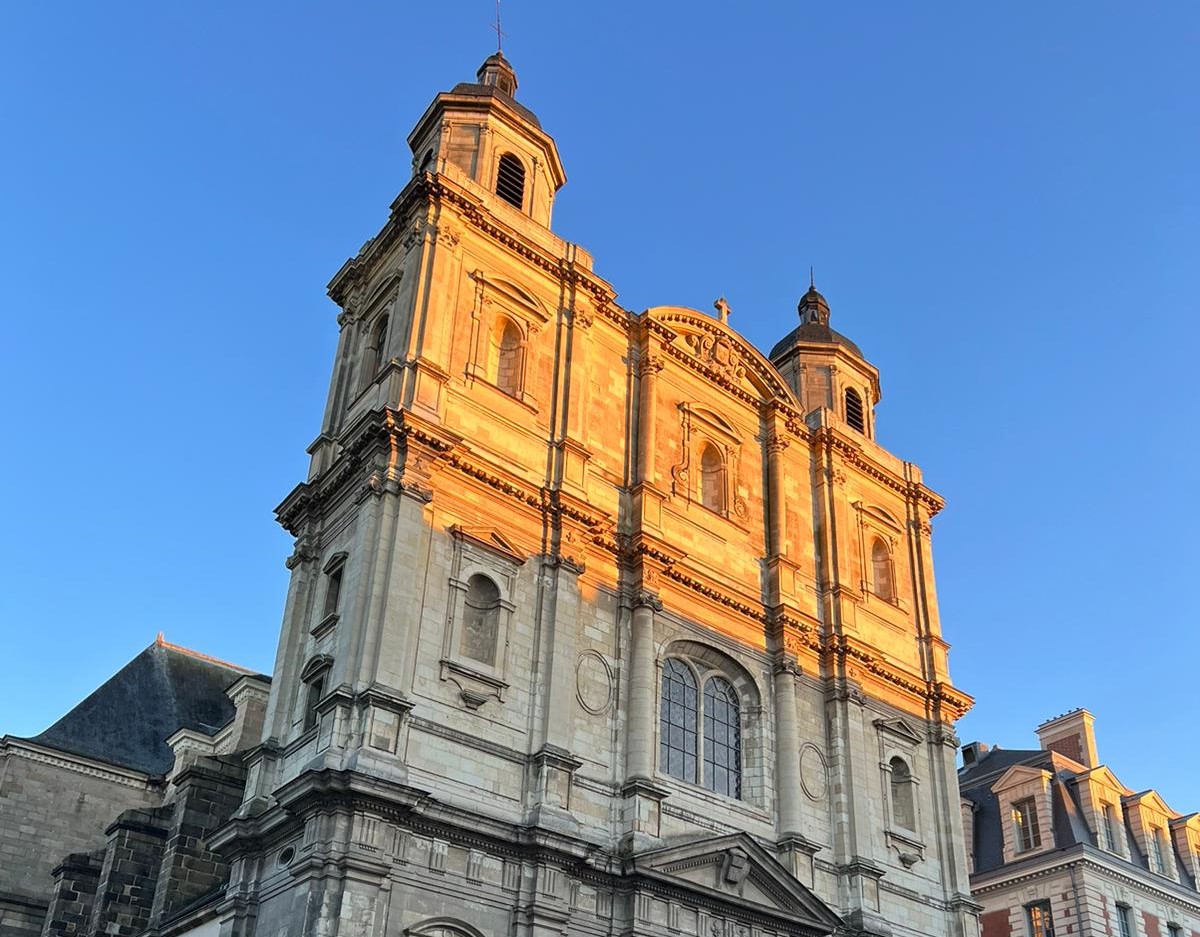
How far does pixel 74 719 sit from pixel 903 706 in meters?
23.4

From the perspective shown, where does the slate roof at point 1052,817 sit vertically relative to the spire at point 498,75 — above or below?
below

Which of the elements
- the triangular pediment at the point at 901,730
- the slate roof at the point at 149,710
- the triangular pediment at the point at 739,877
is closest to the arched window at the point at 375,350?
the triangular pediment at the point at 739,877

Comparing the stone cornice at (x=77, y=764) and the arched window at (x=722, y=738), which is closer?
the arched window at (x=722, y=738)

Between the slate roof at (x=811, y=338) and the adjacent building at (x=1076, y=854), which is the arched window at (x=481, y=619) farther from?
the adjacent building at (x=1076, y=854)

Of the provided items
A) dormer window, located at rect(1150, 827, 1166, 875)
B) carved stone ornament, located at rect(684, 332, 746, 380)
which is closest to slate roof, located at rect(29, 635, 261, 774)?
carved stone ornament, located at rect(684, 332, 746, 380)

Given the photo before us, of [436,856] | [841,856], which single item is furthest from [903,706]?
[436,856]

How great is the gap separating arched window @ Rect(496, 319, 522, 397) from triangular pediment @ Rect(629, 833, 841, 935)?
9110 millimetres

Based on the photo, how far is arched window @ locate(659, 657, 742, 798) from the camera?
2364cm

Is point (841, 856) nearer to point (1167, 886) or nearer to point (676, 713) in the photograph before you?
point (676, 713)

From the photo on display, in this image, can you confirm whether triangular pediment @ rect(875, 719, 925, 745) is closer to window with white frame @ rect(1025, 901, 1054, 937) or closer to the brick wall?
window with white frame @ rect(1025, 901, 1054, 937)

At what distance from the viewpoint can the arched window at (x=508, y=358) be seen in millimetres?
24438

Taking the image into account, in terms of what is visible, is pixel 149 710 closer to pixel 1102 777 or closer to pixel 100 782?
pixel 100 782

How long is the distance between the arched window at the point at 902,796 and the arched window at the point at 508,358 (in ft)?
38.5

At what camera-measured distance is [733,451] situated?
2822cm
